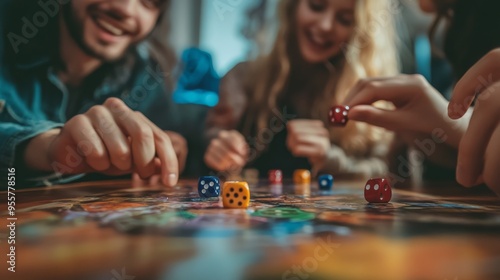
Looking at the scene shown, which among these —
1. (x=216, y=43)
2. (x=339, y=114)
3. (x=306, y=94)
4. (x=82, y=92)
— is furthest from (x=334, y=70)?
(x=82, y=92)

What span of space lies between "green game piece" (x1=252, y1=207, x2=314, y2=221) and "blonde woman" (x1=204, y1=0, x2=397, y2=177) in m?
1.35

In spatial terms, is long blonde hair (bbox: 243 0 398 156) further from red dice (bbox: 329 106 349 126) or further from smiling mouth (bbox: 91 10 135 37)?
red dice (bbox: 329 106 349 126)

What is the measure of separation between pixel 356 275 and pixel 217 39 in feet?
6.97

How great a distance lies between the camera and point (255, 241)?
0.60m

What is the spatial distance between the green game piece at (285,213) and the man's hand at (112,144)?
46 centimetres

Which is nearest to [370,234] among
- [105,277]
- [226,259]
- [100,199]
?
[226,259]

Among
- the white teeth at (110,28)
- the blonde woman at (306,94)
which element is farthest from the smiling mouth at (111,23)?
the blonde woman at (306,94)

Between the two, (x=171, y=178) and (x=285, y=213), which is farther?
(x=171, y=178)

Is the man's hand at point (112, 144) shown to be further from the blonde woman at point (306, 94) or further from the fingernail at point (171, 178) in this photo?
the blonde woman at point (306, 94)

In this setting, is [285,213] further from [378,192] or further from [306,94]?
[306,94]

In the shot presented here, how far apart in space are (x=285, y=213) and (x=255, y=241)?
0.24 m

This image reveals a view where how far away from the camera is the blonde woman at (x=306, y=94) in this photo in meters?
2.27

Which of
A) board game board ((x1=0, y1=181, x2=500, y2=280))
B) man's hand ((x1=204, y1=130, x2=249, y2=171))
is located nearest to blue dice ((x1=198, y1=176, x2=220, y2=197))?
board game board ((x1=0, y1=181, x2=500, y2=280))

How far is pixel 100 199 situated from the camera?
1.02 metres
